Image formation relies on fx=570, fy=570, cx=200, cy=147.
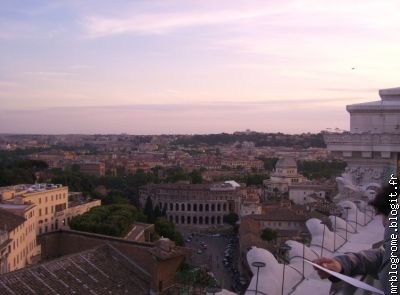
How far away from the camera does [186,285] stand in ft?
20.5

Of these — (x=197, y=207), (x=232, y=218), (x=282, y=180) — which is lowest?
(x=232, y=218)

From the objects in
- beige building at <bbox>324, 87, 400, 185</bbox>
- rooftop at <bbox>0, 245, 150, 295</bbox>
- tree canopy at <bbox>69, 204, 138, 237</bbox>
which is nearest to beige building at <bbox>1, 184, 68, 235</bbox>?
tree canopy at <bbox>69, 204, 138, 237</bbox>

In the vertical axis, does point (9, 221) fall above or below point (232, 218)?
above

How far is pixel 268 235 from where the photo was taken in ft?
117

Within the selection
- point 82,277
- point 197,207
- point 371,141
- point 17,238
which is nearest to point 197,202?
point 197,207

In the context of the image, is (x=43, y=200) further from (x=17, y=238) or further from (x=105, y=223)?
(x=17, y=238)

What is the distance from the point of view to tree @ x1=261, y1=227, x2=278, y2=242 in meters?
35.3

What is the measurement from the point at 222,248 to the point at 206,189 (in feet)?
55.1

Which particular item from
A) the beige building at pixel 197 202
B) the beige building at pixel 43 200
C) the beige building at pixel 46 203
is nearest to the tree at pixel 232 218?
the beige building at pixel 197 202

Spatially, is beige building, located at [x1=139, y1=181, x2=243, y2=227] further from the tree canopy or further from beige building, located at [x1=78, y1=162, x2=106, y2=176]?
beige building, located at [x1=78, y1=162, x2=106, y2=176]

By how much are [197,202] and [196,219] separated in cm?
195

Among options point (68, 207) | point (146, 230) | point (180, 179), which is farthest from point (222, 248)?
point (180, 179)

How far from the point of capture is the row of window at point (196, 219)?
5625 centimetres

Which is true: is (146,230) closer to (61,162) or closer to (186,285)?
(186,285)
